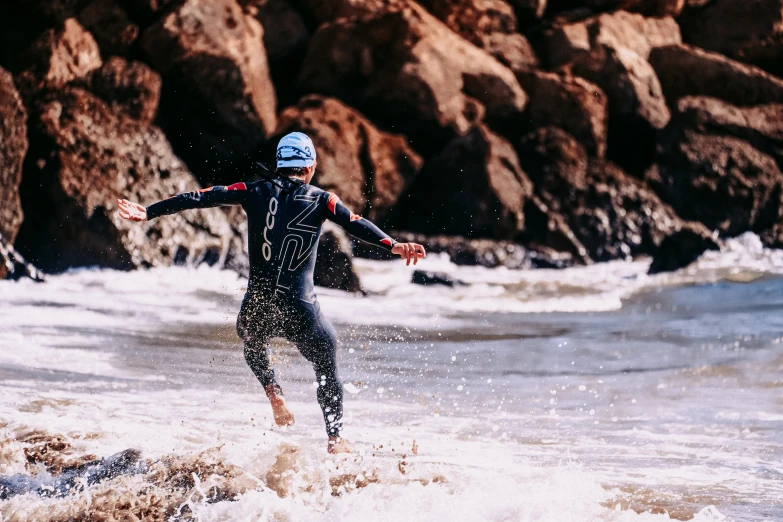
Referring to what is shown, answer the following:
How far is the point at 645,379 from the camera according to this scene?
9.19m

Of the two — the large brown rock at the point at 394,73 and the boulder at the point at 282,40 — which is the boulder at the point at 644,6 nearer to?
the large brown rock at the point at 394,73

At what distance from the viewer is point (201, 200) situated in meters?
5.74

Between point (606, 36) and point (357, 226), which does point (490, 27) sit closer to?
point (606, 36)

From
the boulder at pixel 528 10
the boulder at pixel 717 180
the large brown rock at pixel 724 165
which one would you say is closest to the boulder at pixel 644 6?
the boulder at pixel 528 10

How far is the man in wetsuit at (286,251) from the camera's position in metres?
5.74

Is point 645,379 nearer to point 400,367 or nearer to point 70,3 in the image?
point 400,367

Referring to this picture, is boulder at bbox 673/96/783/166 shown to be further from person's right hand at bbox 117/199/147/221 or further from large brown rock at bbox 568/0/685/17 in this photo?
person's right hand at bbox 117/199/147/221

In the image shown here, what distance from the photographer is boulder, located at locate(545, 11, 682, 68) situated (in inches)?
957

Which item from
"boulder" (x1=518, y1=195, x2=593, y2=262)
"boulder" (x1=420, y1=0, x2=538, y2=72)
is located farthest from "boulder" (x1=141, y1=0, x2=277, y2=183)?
"boulder" (x1=420, y1=0, x2=538, y2=72)

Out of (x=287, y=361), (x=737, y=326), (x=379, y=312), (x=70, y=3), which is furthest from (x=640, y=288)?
(x=70, y=3)

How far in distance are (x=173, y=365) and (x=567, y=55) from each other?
17901 mm

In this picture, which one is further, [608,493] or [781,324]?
[781,324]

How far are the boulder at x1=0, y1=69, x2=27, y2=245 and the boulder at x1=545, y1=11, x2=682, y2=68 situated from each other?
1313cm

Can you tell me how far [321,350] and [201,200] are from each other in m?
1.08
